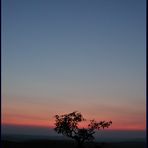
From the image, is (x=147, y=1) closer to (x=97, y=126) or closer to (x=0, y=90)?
(x=0, y=90)

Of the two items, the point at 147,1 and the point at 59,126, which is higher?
the point at 147,1

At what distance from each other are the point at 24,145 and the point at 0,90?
63888 millimetres

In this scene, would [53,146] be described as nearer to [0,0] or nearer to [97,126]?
[97,126]

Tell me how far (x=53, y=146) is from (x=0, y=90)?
68.2 m

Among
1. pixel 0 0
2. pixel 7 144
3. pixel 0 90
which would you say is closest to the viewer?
pixel 0 90

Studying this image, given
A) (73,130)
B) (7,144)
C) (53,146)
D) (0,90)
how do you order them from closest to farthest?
1. (0,90)
2. (73,130)
3. (7,144)
4. (53,146)

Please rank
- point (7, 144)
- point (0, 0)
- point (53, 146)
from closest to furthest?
point (0, 0)
point (7, 144)
point (53, 146)

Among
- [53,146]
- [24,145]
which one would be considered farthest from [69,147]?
[24,145]

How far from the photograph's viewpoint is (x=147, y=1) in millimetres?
16188

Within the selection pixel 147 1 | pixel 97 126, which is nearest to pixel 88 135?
pixel 97 126

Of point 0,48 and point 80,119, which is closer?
point 0,48

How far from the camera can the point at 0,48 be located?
15.5 m

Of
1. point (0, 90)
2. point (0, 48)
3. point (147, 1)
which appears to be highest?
point (147, 1)

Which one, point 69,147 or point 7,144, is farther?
point 69,147
